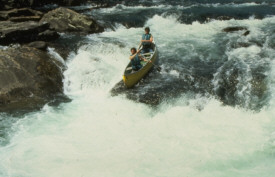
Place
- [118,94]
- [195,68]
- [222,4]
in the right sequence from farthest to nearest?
1. [222,4]
2. [195,68]
3. [118,94]

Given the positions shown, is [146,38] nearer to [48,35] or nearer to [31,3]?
[48,35]

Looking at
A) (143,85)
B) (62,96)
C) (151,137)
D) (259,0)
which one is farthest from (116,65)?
(259,0)

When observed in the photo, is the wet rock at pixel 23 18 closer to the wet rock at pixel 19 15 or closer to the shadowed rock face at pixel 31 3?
the wet rock at pixel 19 15

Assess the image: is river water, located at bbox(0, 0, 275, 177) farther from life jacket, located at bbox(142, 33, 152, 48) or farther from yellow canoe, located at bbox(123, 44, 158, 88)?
life jacket, located at bbox(142, 33, 152, 48)

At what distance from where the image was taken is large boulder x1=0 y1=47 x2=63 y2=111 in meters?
10.0

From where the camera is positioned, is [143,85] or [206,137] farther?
[143,85]

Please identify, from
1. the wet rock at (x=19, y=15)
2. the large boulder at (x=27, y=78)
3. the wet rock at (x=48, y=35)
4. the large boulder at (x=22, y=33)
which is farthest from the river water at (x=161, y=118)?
the wet rock at (x=19, y=15)

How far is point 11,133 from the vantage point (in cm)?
829

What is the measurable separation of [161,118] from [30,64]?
5680 millimetres

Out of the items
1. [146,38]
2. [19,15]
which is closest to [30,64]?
[146,38]

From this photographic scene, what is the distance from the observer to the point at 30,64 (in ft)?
36.5

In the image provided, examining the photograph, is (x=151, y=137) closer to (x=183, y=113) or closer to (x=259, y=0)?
(x=183, y=113)

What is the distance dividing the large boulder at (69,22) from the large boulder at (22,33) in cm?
161

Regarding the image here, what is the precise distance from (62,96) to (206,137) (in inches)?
220
